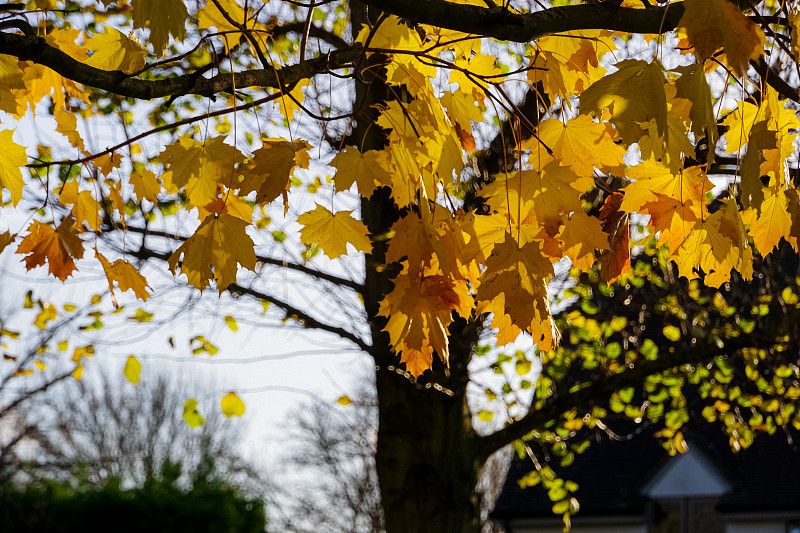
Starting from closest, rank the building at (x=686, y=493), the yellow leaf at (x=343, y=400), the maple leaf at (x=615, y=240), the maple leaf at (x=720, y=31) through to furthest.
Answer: the maple leaf at (x=720, y=31), the maple leaf at (x=615, y=240), the yellow leaf at (x=343, y=400), the building at (x=686, y=493)

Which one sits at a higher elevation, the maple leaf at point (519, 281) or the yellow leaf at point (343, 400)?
the yellow leaf at point (343, 400)

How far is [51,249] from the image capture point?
304 cm

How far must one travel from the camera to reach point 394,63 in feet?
8.75

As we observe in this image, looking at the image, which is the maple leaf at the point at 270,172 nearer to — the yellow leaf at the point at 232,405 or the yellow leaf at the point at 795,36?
the yellow leaf at the point at 795,36

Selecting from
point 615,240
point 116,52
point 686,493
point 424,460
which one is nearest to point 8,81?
point 116,52

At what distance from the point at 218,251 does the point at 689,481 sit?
444 inches

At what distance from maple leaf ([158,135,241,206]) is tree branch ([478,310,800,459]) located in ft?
11.2

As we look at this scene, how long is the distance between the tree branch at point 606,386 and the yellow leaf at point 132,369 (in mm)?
2168

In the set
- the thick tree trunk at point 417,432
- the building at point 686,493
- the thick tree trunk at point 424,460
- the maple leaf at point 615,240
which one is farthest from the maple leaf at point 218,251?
the building at point 686,493

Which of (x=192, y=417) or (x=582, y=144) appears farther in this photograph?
(x=192, y=417)

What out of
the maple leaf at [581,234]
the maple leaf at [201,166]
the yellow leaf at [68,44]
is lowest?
the maple leaf at [581,234]

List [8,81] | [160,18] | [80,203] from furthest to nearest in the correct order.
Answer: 1. [80,203]
2. [8,81]
3. [160,18]

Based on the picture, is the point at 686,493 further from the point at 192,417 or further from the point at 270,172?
the point at 270,172

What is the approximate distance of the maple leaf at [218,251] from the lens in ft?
7.57
